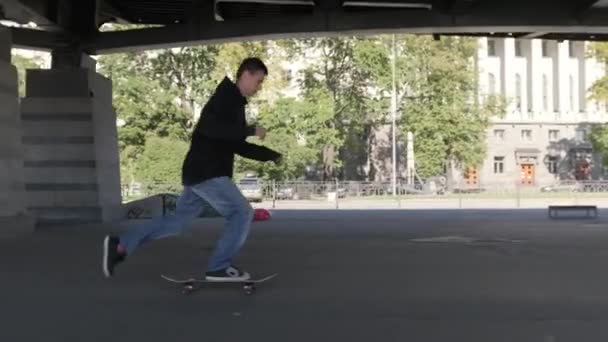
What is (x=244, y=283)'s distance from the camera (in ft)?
24.2

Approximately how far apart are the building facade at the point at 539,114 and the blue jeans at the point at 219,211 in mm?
64381

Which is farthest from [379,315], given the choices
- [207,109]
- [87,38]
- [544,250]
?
[87,38]

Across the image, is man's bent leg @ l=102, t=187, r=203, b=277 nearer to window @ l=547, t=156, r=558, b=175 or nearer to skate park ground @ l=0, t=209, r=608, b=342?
skate park ground @ l=0, t=209, r=608, b=342

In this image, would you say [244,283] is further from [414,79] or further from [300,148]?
[414,79]

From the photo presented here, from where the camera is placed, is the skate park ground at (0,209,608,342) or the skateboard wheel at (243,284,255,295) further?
the skateboard wheel at (243,284,255,295)

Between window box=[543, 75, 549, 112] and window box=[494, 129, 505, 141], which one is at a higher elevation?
window box=[543, 75, 549, 112]

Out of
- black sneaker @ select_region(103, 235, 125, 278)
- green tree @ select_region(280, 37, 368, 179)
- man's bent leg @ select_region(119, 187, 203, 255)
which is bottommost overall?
black sneaker @ select_region(103, 235, 125, 278)

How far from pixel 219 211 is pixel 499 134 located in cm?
6773

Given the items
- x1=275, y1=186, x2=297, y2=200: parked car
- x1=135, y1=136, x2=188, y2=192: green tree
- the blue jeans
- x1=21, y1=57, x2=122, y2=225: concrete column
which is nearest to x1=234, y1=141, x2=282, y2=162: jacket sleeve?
the blue jeans

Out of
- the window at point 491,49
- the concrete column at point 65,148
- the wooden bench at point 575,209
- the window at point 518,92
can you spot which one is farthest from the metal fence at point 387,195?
the window at point 491,49

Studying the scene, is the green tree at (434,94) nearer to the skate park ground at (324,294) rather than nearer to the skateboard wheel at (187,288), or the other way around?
the skate park ground at (324,294)

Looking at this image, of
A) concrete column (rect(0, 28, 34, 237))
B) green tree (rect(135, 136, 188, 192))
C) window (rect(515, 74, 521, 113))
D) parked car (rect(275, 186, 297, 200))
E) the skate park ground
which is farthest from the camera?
window (rect(515, 74, 521, 113))

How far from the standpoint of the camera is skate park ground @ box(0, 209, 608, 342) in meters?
5.86

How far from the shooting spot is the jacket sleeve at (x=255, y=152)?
697 centimetres
